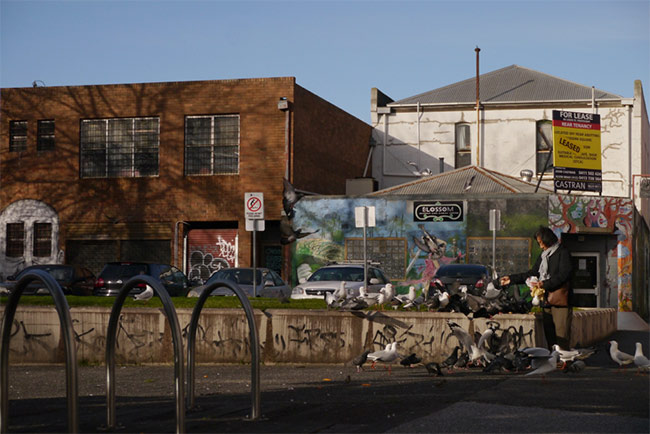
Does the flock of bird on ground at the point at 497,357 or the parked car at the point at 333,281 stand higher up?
the parked car at the point at 333,281

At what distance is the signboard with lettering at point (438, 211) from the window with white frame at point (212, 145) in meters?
6.95

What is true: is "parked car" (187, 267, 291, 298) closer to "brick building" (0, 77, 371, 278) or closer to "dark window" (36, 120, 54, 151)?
"brick building" (0, 77, 371, 278)

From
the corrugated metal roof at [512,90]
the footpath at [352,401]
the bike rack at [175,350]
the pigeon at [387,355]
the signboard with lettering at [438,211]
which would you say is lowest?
the footpath at [352,401]

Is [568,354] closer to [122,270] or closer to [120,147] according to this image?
[122,270]

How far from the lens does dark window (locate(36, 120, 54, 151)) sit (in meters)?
37.6

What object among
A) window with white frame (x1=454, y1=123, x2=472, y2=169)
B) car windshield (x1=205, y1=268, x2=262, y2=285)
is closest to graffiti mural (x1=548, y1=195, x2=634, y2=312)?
window with white frame (x1=454, y1=123, x2=472, y2=169)

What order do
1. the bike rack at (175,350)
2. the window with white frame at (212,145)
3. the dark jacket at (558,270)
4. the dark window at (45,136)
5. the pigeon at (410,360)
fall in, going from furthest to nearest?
the dark window at (45,136)
the window with white frame at (212,145)
the pigeon at (410,360)
the dark jacket at (558,270)
the bike rack at (175,350)

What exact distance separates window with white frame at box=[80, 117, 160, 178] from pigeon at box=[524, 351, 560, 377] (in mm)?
26866

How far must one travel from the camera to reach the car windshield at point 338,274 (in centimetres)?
2533

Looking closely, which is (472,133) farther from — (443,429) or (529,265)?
(443,429)

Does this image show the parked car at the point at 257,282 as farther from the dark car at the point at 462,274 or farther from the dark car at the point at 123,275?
the dark car at the point at 462,274

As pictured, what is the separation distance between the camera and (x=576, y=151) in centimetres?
3753

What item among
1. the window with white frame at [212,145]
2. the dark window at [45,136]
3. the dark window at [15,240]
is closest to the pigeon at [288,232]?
the window with white frame at [212,145]

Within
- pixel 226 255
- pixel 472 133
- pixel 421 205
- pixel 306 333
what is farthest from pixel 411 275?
pixel 306 333
